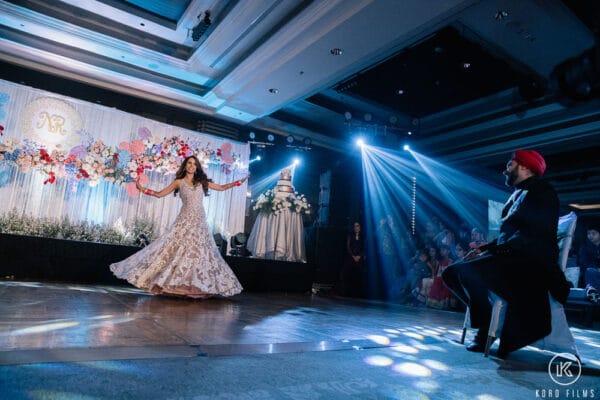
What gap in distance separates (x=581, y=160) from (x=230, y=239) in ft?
29.5

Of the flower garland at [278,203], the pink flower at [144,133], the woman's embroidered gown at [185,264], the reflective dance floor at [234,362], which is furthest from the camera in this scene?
the flower garland at [278,203]

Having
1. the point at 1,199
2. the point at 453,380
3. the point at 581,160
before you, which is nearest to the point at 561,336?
the point at 453,380

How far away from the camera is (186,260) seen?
14.5 feet

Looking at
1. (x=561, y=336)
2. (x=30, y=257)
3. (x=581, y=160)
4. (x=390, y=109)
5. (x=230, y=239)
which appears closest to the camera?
(x=561, y=336)

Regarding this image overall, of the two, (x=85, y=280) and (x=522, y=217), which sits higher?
(x=522, y=217)

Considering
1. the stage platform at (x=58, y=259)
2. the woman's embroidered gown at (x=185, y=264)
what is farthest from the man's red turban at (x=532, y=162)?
the stage platform at (x=58, y=259)

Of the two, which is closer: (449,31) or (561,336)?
(561,336)

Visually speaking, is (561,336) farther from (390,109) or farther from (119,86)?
(119,86)

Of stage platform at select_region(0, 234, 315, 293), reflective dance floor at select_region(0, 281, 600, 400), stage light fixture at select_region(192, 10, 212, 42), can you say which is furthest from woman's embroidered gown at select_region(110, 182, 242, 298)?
stage light fixture at select_region(192, 10, 212, 42)

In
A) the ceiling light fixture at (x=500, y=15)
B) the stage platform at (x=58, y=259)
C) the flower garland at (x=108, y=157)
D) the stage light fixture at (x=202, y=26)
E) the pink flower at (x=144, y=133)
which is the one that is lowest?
the stage platform at (x=58, y=259)

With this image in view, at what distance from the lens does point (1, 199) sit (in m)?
6.42

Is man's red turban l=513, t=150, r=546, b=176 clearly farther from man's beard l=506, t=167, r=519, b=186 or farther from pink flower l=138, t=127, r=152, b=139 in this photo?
pink flower l=138, t=127, r=152, b=139

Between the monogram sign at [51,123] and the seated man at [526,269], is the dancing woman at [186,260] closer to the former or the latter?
the seated man at [526,269]

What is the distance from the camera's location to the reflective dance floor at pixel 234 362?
51.7 inches
